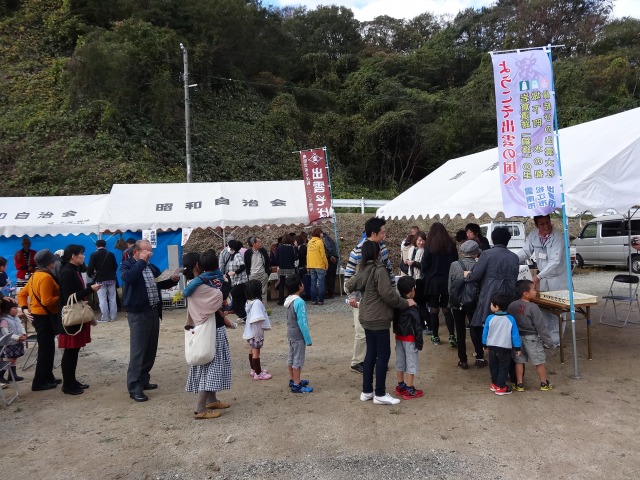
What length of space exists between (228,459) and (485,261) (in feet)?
10.2

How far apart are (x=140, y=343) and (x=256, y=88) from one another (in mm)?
27626

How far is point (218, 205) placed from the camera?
1058 cm

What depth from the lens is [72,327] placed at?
4770 mm

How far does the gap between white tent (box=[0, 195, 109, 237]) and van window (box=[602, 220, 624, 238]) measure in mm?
13879

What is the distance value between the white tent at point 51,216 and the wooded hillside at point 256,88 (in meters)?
6.61

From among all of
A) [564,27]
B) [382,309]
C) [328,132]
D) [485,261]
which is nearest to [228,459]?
[382,309]

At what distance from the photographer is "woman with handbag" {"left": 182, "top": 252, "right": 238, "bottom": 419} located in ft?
13.1

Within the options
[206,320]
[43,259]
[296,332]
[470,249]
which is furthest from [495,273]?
[43,259]

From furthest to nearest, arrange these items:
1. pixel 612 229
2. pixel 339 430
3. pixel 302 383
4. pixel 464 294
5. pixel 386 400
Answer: pixel 612 229, pixel 464 294, pixel 302 383, pixel 386 400, pixel 339 430

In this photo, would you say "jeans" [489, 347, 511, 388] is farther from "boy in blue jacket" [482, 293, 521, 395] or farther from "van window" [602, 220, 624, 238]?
"van window" [602, 220, 624, 238]

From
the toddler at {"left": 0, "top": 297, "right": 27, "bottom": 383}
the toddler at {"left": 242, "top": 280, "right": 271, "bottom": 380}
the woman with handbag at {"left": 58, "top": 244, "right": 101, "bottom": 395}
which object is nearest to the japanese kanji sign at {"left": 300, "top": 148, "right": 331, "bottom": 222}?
the toddler at {"left": 242, "top": 280, "right": 271, "bottom": 380}

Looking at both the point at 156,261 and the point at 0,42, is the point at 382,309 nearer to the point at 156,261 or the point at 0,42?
the point at 156,261

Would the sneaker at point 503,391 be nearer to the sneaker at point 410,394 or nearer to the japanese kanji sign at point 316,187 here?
the sneaker at point 410,394

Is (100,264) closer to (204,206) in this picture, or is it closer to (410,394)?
(204,206)
